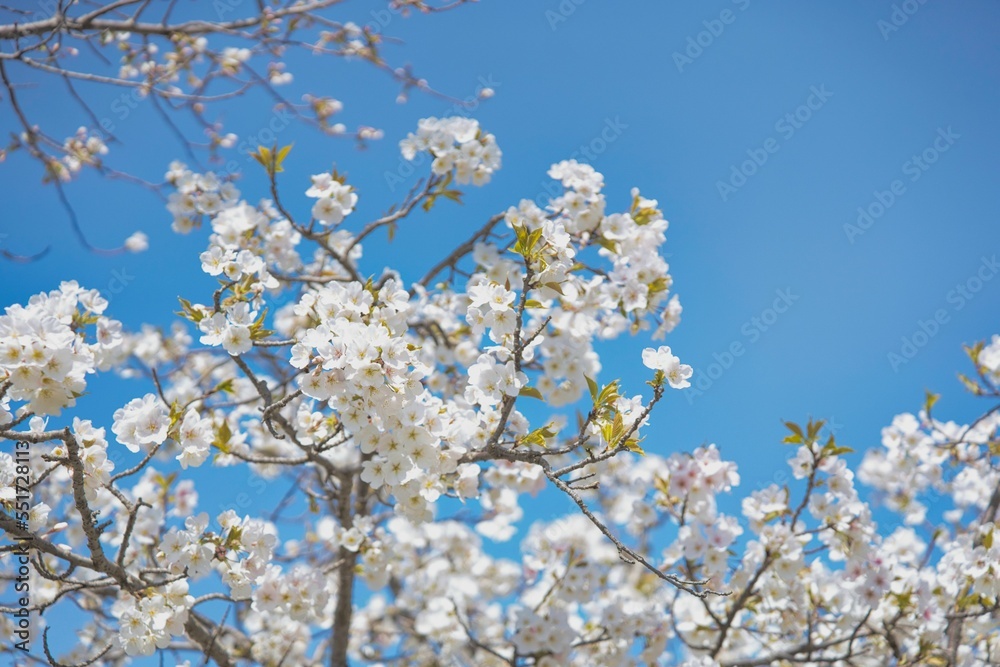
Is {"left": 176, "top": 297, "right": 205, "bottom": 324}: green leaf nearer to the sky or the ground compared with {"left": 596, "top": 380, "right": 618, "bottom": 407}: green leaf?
nearer to the sky

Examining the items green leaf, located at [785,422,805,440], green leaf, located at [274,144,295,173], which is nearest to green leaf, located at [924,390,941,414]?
green leaf, located at [785,422,805,440]

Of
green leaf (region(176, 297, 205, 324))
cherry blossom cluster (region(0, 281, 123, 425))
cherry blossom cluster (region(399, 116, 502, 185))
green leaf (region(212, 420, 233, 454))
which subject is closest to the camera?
cherry blossom cluster (region(0, 281, 123, 425))

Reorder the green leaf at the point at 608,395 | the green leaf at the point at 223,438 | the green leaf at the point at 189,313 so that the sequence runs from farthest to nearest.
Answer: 1. the green leaf at the point at 223,438
2. the green leaf at the point at 189,313
3. the green leaf at the point at 608,395

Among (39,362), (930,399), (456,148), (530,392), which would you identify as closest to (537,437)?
(530,392)

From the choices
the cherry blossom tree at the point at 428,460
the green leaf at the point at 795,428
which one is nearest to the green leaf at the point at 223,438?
the cherry blossom tree at the point at 428,460

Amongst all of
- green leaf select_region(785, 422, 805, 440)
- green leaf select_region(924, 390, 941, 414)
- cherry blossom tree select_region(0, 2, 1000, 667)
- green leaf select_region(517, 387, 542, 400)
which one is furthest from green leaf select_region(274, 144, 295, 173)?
green leaf select_region(924, 390, 941, 414)

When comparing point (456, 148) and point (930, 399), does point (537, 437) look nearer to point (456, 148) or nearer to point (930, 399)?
point (456, 148)

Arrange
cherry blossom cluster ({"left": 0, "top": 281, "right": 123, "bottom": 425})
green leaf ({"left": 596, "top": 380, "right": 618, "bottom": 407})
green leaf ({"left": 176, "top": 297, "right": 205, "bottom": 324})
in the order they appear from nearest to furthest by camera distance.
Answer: cherry blossom cluster ({"left": 0, "top": 281, "right": 123, "bottom": 425}) → green leaf ({"left": 596, "top": 380, "right": 618, "bottom": 407}) → green leaf ({"left": 176, "top": 297, "right": 205, "bottom": 324})

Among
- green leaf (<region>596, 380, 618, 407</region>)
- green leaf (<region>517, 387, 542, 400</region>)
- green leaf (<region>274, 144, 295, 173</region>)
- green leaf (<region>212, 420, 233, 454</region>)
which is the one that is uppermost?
green leaf (<region>274, 144, 295, 173</region>)

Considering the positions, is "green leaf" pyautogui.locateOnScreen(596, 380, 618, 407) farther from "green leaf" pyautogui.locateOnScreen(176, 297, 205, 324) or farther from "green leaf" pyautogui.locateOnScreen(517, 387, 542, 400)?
"green leaf" pyautogui.locateOnScreen(176, 297, 205, 324)

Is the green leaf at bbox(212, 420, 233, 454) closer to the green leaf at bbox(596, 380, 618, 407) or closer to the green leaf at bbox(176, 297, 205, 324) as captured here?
the green leaf at bbox(176, 297, 205, 324)

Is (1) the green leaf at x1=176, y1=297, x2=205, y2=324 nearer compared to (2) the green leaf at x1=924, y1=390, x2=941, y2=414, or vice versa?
(1) the green leaf at x1=176, y1=297, x2=205, y2=324

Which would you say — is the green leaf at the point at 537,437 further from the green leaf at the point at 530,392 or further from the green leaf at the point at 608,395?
the green leaf at the point at 608,395

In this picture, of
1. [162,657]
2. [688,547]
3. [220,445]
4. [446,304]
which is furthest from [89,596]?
[688,547]
